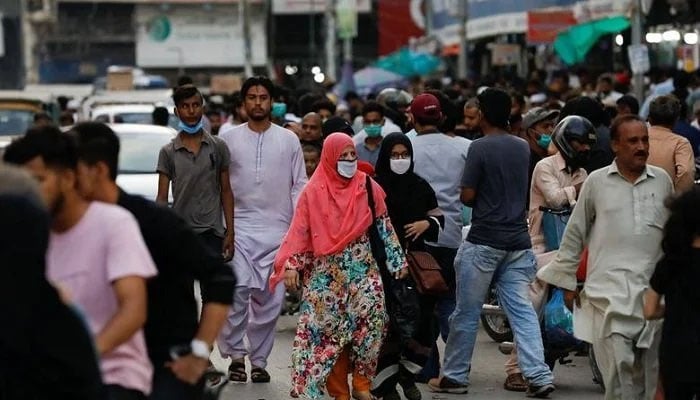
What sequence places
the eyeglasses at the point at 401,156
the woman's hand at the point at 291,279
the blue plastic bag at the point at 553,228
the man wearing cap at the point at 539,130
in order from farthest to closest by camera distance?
1. the man wearing cap at the point at 539,130
2. the blue plastic bag at the point at 553,228
3. the eyeglasses at the point at 401,156
4. the woman's hand at the point at 291,279

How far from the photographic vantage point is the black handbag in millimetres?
9578

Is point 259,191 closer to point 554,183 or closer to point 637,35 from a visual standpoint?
point 554,183

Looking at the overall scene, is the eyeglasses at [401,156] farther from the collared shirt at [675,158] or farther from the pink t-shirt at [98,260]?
the pink t-shirt at [98,260]

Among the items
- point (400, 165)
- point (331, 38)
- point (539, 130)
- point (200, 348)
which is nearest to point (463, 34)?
point (331, 38)

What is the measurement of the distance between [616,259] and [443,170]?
10.4ft

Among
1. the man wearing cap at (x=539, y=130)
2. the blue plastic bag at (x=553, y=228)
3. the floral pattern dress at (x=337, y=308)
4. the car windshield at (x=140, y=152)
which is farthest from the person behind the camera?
the car windshield at (x=140, y=152)

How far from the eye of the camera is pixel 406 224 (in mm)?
10055

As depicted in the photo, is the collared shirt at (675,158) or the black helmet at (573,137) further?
the collared shirt at (675,158)

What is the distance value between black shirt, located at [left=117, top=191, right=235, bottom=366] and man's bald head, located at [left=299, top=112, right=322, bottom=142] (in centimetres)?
760

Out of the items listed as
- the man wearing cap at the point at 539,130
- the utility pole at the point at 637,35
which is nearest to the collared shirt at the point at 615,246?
the man wearing cap at the point at 539,130

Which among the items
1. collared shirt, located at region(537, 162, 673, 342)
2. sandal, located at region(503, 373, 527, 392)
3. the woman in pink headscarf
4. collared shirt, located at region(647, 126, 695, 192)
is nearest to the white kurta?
the woman in pink headscarf

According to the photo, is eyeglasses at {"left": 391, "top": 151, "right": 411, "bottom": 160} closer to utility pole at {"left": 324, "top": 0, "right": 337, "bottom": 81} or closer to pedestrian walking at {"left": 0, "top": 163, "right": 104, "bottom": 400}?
pedestrian walking at {"left": 0, "top": 163, "right": 104, "bottom": 400}

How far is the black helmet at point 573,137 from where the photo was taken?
10375 millimetres

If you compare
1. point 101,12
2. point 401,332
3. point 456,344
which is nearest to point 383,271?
point 401,332
